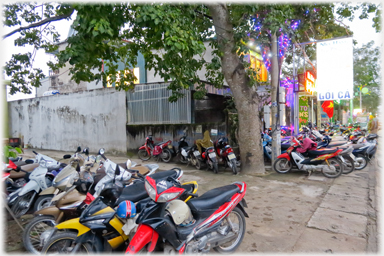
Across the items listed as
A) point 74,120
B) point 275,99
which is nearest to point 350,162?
point 275,99

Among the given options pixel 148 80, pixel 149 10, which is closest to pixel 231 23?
pixel 149 10

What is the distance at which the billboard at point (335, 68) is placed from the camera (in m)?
7.41

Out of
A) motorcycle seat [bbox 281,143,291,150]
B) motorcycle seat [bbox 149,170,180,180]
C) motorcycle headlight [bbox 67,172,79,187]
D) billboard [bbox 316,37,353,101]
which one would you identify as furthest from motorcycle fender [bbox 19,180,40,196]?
billboard [bbox 316,37,353,101]

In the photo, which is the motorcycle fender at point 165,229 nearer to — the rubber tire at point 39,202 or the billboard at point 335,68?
the rubber tire at point 39,202

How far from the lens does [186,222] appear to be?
8.75 feet

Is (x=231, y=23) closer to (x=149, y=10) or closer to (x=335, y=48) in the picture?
(x=149, y=10)

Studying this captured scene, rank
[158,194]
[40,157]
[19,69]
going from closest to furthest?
[158,194] → [40,157] → [19,69]

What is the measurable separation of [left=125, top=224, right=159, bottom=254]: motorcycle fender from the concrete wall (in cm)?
856

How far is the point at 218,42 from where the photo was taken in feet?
21.8

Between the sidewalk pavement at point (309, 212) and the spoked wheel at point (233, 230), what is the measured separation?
0.11 meters

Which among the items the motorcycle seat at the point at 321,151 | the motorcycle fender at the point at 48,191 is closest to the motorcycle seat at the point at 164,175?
the motorcycle fender at the point at 48,191

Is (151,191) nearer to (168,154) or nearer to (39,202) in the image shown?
(39,202)

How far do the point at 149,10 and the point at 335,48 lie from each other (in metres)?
5.81

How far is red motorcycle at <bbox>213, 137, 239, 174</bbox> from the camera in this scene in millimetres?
6836
